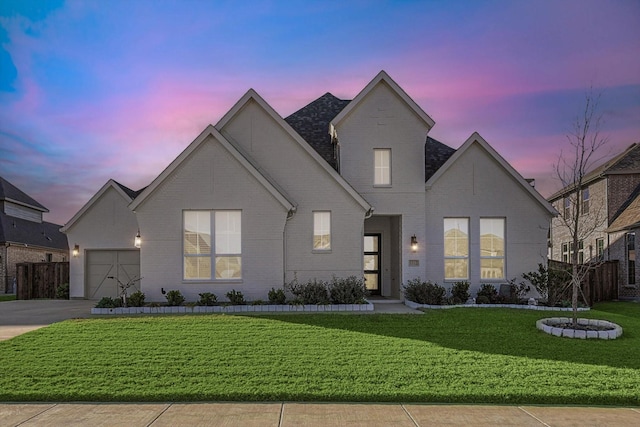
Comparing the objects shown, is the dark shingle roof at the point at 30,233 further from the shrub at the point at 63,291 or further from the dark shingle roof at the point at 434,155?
the dark shingle roof at the point at 434,155

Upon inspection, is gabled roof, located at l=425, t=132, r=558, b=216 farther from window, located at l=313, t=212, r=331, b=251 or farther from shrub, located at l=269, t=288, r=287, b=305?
shrub, located at l=269, t=288, r=287, b=305

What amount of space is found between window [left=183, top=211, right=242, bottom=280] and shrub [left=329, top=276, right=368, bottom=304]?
3262 millimetres

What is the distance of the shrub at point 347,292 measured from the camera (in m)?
14.0

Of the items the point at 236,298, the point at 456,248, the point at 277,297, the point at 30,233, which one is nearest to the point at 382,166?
the point at 456,248

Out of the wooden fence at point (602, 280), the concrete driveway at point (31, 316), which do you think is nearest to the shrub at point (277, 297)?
the concrete driveway at point (31, 316)

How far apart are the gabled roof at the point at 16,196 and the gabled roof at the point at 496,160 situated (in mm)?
32575

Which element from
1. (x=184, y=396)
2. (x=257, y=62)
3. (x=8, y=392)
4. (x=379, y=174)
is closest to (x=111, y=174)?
(x=257, y=62)

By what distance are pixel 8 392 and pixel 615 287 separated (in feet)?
80.1

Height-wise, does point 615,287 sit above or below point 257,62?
below

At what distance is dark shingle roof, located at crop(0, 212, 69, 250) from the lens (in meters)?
31.0

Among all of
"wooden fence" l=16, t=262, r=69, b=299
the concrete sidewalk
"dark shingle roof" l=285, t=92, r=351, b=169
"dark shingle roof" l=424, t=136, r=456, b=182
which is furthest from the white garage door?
the concrete sidewalk

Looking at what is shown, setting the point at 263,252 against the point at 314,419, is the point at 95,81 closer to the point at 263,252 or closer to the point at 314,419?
the point at 263,252

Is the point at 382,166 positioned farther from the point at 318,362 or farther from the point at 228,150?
the point at 318,362

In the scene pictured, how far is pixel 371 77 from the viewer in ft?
55.3
